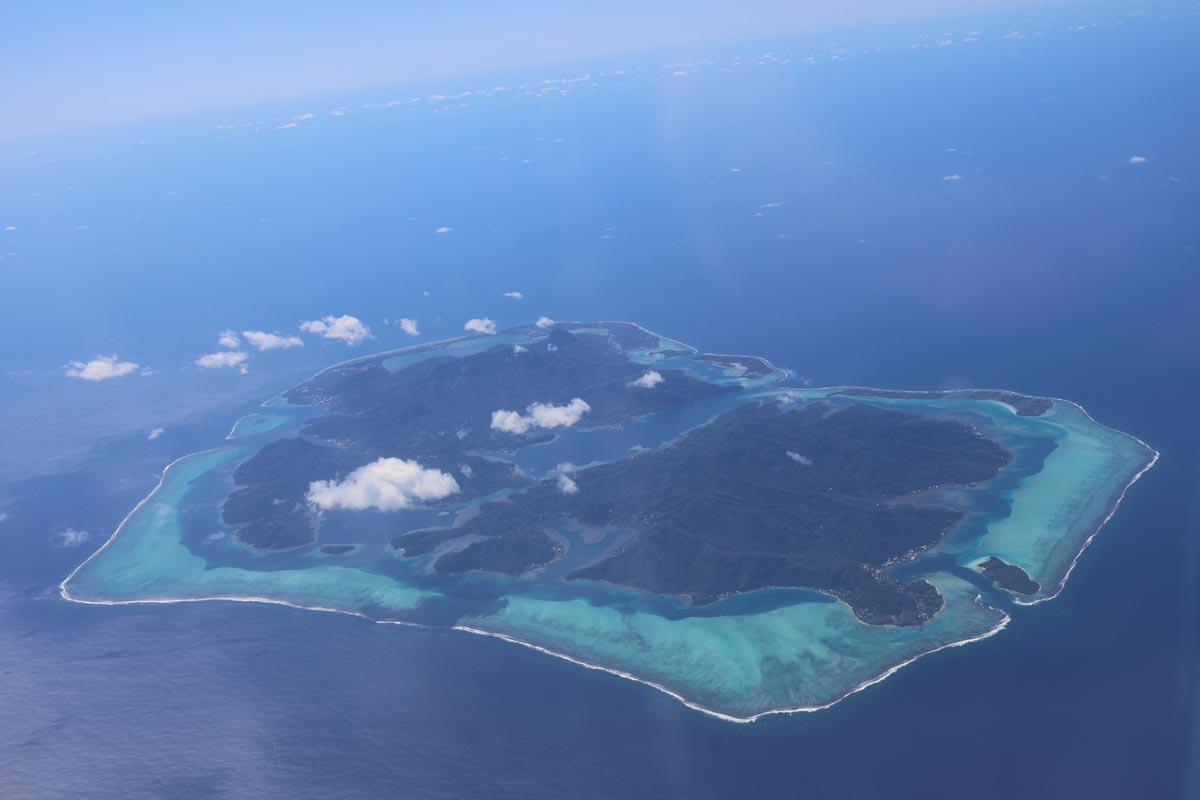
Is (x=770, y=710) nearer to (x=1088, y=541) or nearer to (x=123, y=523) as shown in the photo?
(x=1088, y=541)

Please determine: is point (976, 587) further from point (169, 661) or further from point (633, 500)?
point (169, 661)

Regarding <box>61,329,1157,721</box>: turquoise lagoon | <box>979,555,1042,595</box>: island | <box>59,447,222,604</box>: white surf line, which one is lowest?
<box>59,447,222,604</box>: white surf line

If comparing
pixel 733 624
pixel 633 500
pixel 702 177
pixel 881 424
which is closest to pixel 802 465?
pixel 881 424

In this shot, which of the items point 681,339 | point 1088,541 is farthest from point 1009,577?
point 681,339

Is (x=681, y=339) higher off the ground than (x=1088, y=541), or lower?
lower

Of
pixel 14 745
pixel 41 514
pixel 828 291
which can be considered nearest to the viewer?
pixel 14 745

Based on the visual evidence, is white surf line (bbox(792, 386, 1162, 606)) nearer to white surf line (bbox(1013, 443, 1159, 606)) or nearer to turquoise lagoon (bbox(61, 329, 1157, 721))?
white surf line (bbox(1013, 443, 1159, 606))

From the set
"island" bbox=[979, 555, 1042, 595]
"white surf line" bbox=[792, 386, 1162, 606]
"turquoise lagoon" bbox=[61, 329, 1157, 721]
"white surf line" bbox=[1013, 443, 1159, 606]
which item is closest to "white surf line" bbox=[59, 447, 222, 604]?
"turquoise lagoon" bbox=[61, 329, 1157, 721]
